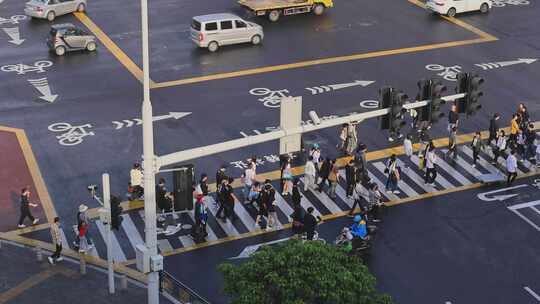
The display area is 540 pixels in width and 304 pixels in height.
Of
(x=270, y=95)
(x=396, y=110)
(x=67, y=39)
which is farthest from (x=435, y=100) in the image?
(x=67, y=39)

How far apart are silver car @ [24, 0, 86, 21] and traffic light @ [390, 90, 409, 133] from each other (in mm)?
28750

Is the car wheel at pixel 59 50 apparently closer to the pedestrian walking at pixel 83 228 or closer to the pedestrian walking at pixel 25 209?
the pedestrian walking at pixel 25 209

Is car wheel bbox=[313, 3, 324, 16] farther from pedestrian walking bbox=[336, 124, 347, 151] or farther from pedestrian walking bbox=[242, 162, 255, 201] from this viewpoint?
pedestrian walking bbox=[242, 162, 255, 201]

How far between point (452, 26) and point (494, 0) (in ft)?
19.6

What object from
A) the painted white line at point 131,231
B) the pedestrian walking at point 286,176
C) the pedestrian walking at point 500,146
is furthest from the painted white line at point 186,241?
the pedestrian walking at point 500,146

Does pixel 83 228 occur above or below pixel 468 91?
below

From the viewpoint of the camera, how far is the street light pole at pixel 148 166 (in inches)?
901

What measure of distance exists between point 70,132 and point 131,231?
8.34 meters

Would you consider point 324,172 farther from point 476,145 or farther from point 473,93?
point 473,93

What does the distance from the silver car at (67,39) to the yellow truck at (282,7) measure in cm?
920

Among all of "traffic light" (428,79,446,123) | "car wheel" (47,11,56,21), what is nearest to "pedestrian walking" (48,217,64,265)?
"traffic light" (428,79,446,123)

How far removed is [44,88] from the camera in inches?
1673

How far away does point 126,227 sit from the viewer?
3177 cm

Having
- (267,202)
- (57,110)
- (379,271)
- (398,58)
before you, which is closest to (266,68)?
(398,58)
